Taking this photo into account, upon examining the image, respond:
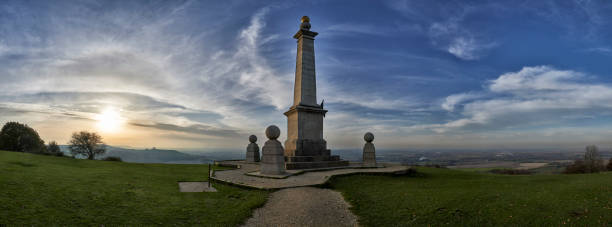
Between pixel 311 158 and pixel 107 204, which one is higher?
pixel 311 158

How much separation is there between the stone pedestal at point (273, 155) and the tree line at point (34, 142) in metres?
31.6

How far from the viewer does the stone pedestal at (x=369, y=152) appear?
19094mm

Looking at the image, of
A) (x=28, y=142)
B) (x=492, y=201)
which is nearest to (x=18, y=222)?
(x=492, y=201)

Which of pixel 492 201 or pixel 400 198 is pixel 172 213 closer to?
pixel 400 198

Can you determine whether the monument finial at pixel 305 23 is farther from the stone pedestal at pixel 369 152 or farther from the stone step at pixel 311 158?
the stone step at pixel 311 158

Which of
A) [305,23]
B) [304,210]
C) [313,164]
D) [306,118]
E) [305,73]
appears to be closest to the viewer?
[304,210]

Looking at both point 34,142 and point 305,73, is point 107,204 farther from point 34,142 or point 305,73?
point 34,142

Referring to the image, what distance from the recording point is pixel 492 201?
7.64 m

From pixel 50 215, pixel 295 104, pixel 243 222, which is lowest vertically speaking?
pixel 243 222

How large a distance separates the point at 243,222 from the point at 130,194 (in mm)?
4389

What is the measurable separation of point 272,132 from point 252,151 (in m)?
10.5

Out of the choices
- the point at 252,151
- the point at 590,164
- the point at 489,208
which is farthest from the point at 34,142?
the point at 590,164

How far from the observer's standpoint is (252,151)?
24.5 metres

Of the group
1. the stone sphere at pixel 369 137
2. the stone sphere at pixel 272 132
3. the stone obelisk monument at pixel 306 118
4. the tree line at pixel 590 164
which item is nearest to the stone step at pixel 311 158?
the stone obelisk monument at pixel 306 118
